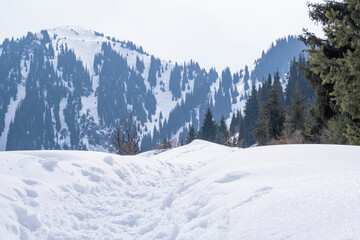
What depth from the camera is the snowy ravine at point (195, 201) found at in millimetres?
2570

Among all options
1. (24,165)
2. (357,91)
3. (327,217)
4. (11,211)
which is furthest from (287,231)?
(357,91)

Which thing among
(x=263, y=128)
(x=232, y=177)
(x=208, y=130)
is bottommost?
(x=232, y=177)

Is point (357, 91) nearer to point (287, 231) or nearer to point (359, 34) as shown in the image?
point (359, 34)

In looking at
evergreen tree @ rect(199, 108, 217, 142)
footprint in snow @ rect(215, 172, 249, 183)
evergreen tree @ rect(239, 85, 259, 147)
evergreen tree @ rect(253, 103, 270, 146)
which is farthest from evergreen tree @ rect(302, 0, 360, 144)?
evergreen tree @ rect(199, 108, 217, 142)

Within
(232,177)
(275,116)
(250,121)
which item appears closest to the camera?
(232,177)

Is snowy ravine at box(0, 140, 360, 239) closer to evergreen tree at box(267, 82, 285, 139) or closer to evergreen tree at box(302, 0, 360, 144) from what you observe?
evergreen tree at box(302, 0, 360, 144)

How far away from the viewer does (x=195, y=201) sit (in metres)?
4.55

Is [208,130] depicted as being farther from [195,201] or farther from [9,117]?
[9,117]

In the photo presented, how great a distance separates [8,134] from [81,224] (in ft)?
638

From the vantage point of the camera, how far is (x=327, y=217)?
2.37m

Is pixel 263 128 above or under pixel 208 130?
under

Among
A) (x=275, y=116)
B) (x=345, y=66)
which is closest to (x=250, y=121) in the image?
(x=275, y=116)

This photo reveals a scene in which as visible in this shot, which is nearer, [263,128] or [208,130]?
[263,128]

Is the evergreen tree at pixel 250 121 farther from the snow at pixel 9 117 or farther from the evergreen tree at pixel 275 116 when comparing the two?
the snow at pixel 9 117
